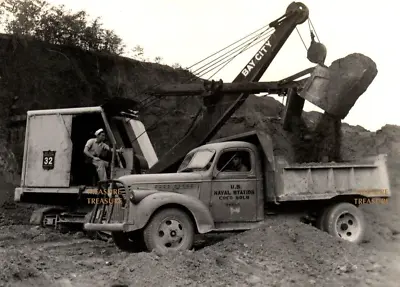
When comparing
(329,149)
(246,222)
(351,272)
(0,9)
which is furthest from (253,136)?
(0,9)

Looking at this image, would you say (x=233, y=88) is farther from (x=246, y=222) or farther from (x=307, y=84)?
(x=246, y=222)

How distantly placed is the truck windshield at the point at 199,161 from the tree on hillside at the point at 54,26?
10659 mm

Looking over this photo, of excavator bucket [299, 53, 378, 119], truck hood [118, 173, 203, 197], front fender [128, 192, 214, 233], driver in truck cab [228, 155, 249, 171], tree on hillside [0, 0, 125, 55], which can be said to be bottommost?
front fender [128, 192, 214, 233]

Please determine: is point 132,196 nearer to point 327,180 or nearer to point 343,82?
point 327,180

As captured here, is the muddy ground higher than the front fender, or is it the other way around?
the front fender

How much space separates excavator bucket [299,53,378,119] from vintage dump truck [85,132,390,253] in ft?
5.17

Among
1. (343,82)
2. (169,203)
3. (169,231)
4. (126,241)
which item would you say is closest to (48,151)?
(126,241)

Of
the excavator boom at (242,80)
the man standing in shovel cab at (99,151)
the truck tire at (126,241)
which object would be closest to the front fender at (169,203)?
the truck tire at (126,241)

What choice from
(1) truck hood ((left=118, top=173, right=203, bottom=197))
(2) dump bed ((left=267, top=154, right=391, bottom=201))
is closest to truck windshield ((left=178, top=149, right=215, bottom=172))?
(1) truck hood ((left=118, top=173, right=203, bottom=197))

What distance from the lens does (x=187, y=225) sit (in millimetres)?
8086

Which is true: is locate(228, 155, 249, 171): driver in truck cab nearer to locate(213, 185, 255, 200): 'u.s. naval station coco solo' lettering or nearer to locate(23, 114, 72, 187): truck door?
locate(213, 185, 255, 200): 'u.s. naval station coco solo' lettering

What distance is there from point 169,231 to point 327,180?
3200 mm

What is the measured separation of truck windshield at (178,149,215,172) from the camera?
9.12 metres

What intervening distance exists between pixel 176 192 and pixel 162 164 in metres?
3.54
